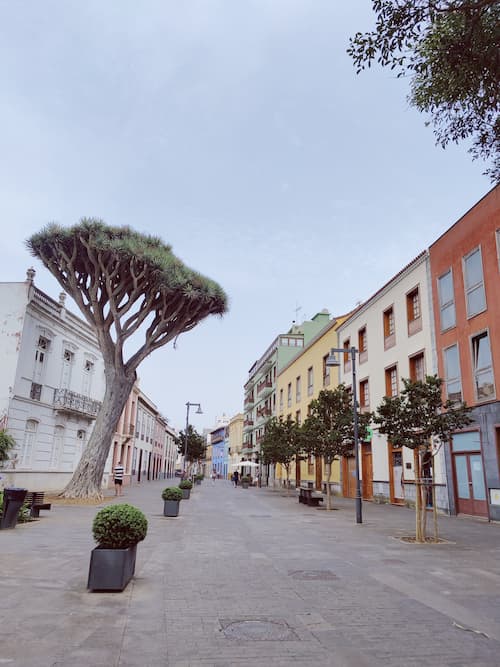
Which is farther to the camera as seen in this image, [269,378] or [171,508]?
[269,378]

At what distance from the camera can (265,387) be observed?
2114 inches

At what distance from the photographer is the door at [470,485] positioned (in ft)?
54.2

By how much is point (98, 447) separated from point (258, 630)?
630 inches

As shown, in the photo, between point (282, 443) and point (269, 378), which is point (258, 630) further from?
point (269, 378)

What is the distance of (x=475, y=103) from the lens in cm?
745

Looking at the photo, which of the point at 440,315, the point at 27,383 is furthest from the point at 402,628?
the point at 27,383

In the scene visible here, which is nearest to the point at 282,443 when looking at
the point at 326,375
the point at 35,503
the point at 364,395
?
the point at 326,375

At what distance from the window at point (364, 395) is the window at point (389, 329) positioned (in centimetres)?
313

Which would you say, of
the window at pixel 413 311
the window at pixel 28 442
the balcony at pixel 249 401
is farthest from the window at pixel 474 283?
the balcony at pixel 249 401

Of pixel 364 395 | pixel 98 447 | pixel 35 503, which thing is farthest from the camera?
pixel 364 395

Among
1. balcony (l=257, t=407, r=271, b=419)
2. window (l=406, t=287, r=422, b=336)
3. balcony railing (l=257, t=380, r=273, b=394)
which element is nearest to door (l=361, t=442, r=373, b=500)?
window (l=406, t=287, r=422, b=336)

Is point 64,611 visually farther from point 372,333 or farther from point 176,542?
point 372,333

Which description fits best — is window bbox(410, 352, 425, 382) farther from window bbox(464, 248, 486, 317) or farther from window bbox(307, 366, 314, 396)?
window bbox(307, 366, 314, 396)

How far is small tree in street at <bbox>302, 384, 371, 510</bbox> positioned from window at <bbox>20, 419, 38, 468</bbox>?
1200 centimetres
